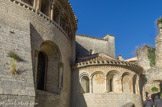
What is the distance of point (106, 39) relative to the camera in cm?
3114

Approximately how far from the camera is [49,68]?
51.9 feet

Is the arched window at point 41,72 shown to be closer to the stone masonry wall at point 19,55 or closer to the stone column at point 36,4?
the stone column at point 36,4

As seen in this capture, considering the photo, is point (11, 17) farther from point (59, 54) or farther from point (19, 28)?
point (59, 54)

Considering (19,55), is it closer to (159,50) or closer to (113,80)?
(113,80)

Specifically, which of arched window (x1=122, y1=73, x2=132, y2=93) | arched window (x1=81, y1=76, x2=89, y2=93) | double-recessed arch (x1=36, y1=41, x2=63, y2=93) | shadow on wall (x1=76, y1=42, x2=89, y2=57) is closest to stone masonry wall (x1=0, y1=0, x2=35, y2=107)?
double-recessed arch (x1=36, y1=41, x2=63, y2=93)

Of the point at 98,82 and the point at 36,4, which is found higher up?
the point at 36,4

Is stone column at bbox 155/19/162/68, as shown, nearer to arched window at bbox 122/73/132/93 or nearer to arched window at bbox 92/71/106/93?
arched window at bbox 122/73/132/93

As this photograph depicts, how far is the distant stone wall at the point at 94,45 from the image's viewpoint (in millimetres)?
28250

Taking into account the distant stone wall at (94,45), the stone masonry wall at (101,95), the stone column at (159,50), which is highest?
the distant stone wall at (94,45)

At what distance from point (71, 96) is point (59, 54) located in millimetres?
4240

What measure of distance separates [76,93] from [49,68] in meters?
3.67

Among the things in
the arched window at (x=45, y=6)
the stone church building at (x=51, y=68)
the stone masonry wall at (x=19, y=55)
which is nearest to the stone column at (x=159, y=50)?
the stone church building at (x=51, y=68)

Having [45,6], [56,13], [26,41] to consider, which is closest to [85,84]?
[56,13]

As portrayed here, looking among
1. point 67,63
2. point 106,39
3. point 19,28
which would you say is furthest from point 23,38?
point 106,39
